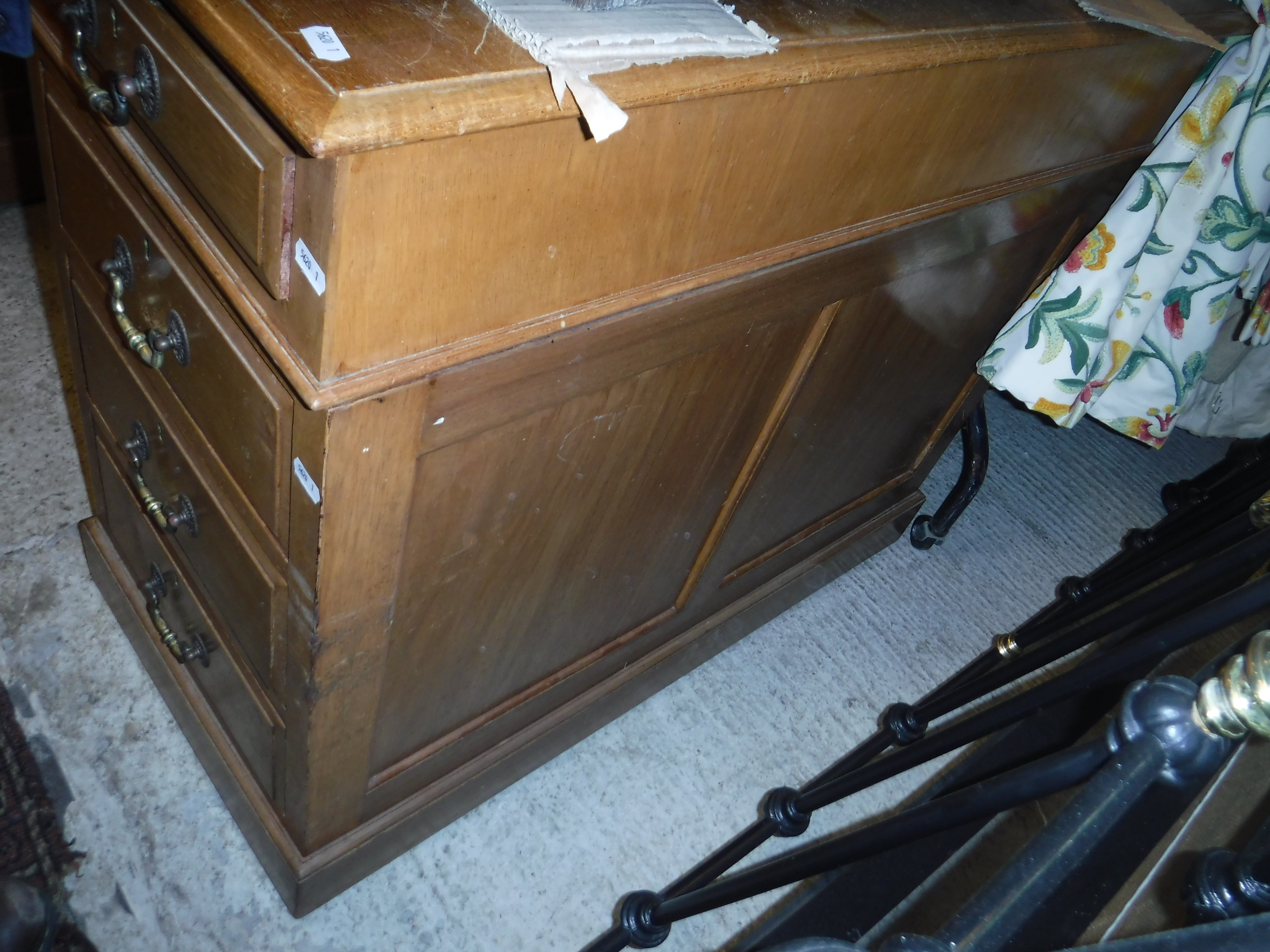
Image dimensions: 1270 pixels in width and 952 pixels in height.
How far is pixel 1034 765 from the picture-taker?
397 mm

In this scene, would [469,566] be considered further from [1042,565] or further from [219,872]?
[1042,565]

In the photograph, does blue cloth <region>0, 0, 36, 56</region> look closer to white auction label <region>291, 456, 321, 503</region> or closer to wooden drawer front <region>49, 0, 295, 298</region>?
wooden drawer front <region>49, 0, 295, 298</region>

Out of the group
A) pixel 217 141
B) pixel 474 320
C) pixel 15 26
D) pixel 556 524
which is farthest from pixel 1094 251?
pixel 15 26

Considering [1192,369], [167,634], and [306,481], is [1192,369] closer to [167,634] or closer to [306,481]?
[306,481]

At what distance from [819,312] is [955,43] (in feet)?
0.77

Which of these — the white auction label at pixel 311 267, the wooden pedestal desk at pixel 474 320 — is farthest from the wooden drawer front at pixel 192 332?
the white auction label at pixel 311 267

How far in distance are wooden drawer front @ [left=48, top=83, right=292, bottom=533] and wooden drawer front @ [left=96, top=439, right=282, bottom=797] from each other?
9.2 inches

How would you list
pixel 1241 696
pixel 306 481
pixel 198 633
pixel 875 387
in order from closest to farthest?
pixel 1241 696 → pixel 306 481 → pixel 198 633 → pixel 875 387

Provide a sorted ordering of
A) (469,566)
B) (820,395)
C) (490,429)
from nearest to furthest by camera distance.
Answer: (490,429), (469,566), (820,395)

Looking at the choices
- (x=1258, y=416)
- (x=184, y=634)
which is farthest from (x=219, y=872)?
(x=1258, y=416)

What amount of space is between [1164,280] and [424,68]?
2.88 feet

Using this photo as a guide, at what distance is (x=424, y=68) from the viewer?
39 centimetres

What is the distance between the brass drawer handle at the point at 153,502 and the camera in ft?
2.50

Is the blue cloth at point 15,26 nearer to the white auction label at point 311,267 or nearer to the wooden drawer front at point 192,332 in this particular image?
the wooden drawer front at point 192,332
